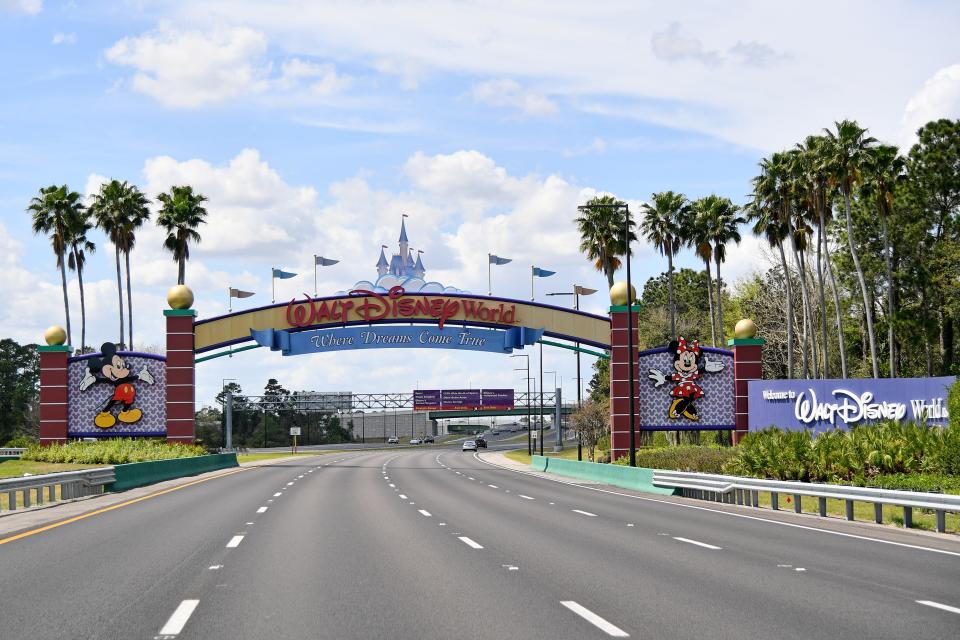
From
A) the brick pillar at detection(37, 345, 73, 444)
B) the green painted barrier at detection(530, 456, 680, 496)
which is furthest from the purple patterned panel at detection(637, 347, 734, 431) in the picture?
the brick pillar at detection(37, 345, 73, 444)

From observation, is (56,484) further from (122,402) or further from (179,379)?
(122,402)

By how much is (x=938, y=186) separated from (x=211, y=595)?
219ft

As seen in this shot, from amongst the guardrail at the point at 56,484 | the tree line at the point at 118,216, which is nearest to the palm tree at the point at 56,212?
the tree line at the point at 118,216

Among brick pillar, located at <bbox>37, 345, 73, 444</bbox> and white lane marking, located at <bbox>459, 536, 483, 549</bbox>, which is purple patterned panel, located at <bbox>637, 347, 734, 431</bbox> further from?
white lane marking, located at <bbox>459, 536, 483, 549</bbox>

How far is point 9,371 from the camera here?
112 meters

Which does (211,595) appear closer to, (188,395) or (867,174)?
(188,395)

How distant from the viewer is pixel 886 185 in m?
64.0

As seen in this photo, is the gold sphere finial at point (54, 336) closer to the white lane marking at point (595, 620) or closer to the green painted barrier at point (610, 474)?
the green painted barrier at point (610, 474)

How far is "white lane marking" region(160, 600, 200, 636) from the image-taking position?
9133 mm

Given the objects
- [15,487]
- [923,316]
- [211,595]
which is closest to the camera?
[211,595]

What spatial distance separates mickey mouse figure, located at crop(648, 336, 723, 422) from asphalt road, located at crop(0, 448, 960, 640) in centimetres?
3256

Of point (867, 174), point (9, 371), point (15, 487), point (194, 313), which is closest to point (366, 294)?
point (194, 313)

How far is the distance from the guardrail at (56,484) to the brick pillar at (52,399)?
23.3m

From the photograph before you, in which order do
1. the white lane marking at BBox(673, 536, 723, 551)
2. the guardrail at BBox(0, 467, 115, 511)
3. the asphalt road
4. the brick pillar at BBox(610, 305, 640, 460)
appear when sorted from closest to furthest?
1. the asphalt road
2. the white lane marking at BBox(673, 536, 723, 551)
3. the guardrail at BBox(0, 467, 115, 511)
4. the brick pillar at BBox(610, 305, 640, 460)
